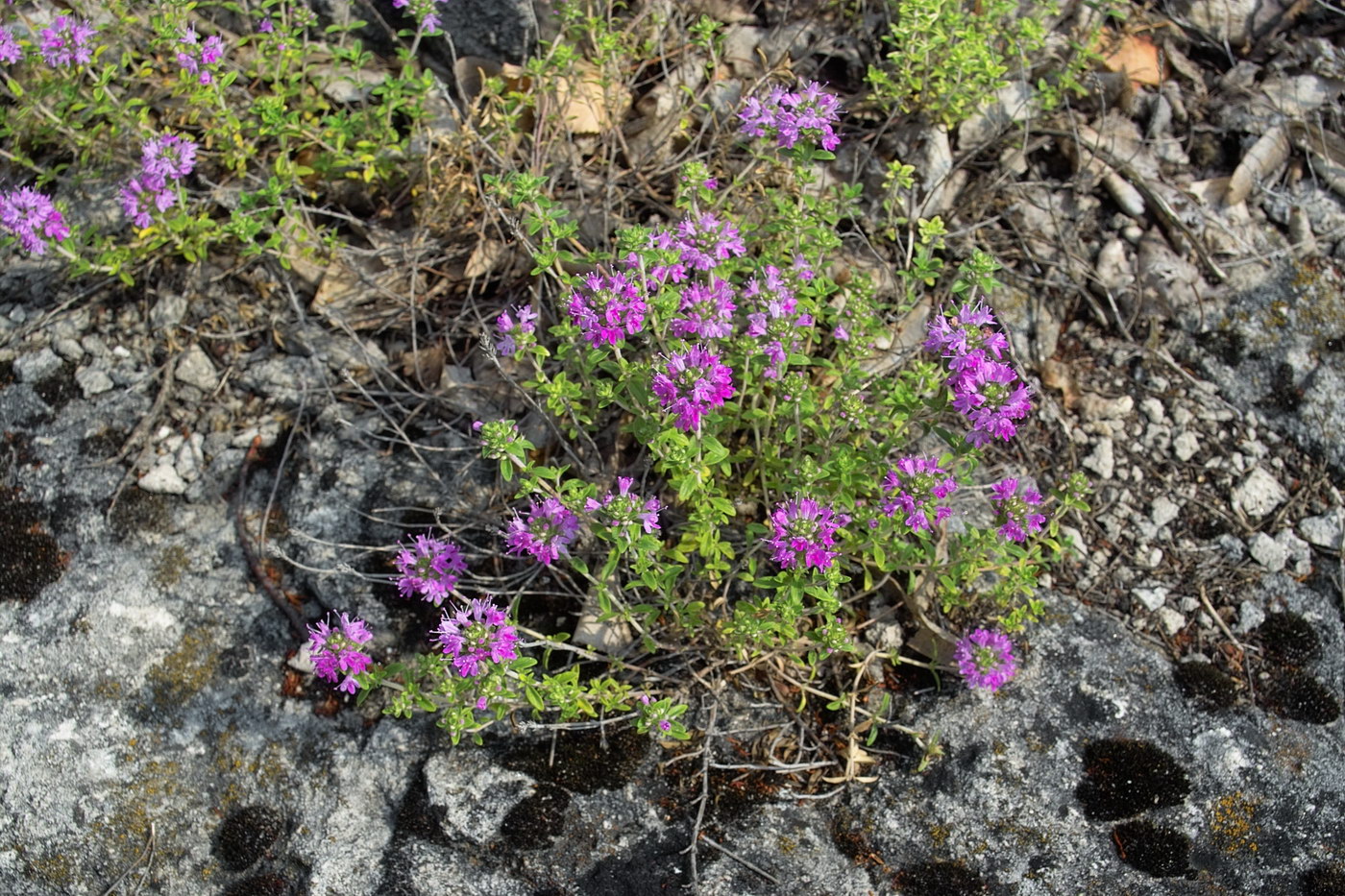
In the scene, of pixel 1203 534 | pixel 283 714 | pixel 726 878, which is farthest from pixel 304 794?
pixel 1203 534

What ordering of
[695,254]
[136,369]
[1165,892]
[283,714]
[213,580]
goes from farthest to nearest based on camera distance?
[136,369]
[213,580]
[283,714]
[695,254]
[1165,892]

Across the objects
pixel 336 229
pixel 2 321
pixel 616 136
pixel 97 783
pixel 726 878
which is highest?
pixel 616 136

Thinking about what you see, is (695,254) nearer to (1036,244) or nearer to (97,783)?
(1036,244)

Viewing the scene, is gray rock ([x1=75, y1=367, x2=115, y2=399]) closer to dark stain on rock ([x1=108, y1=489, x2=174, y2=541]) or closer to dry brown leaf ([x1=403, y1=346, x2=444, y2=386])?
dark stain on rock ([x1=108, y1=489, x2=174, y2=541])

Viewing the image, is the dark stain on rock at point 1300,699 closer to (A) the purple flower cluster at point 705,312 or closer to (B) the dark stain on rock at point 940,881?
(B) the dark stain on rock at point 940,881

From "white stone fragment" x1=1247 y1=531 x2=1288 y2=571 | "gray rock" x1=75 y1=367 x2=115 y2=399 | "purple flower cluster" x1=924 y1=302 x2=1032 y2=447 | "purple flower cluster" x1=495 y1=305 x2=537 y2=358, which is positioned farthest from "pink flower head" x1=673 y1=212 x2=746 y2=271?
"gray rock" x1=75 y1=367 x2=115 y2=399

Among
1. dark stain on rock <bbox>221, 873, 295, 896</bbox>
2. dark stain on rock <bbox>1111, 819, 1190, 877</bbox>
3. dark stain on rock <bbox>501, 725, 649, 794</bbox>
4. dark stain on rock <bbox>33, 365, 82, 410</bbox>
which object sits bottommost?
dark stain on rock <bbox>221, 873, 295, 896</bbox>
